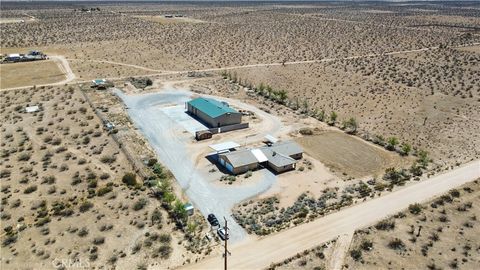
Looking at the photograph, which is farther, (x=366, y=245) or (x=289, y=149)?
(x=289, y=149)

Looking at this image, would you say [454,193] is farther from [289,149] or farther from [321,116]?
[321,116]

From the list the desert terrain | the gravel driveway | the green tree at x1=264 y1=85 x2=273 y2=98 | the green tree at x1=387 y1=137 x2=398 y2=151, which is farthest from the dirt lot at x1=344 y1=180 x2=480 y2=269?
the green tree at x1=264 y1=85 x2=273 y2=98

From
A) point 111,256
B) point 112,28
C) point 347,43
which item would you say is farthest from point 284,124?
point 112,28

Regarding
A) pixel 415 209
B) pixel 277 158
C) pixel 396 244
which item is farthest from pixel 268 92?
pixel 396 244

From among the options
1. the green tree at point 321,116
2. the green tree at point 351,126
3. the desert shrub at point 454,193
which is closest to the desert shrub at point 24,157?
the green tree at point 321,116

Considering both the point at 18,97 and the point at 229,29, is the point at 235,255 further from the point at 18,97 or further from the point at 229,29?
the point at 229,29

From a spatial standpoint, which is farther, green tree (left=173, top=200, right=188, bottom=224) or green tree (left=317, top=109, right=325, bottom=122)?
green tree (left=317, top=109, right=325, bottom=122)

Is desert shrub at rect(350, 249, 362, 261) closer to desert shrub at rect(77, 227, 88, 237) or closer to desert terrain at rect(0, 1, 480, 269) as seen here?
desert terrain at rect(0, 1, 480, 269)
